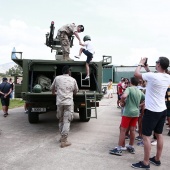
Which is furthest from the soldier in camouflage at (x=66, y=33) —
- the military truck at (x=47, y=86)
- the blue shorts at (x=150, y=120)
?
the blue shorts at (x=150, y=120)

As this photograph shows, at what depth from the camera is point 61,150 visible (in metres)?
4.88

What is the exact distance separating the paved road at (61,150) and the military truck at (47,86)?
0.55 metres

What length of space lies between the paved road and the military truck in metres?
0.55

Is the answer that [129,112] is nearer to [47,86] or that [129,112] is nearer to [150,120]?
[150,120]

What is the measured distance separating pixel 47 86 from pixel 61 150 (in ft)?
10.3

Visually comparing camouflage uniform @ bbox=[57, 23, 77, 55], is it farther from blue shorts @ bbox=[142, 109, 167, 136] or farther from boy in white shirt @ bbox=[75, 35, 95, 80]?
blue shorts @ bbox=[142, 109, 167, 136]

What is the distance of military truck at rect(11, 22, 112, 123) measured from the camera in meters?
6.54

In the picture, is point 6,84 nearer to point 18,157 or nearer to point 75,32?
point 75,32

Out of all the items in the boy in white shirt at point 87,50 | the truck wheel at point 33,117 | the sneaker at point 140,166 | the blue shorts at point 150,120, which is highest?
the boy in white shirt at point 87,50

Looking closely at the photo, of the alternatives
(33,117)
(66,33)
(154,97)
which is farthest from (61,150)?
(66,33)

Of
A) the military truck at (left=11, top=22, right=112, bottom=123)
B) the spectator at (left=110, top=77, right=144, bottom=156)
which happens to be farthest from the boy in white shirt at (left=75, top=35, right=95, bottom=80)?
the spectator at (left=110, top=77, right=144, bottom=156)

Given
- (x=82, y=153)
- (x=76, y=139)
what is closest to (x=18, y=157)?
(x=82, y=153)

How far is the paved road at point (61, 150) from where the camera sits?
4.05m

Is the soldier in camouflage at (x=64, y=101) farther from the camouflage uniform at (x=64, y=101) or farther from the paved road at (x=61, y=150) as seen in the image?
the paved road at (x=61, y=150)
